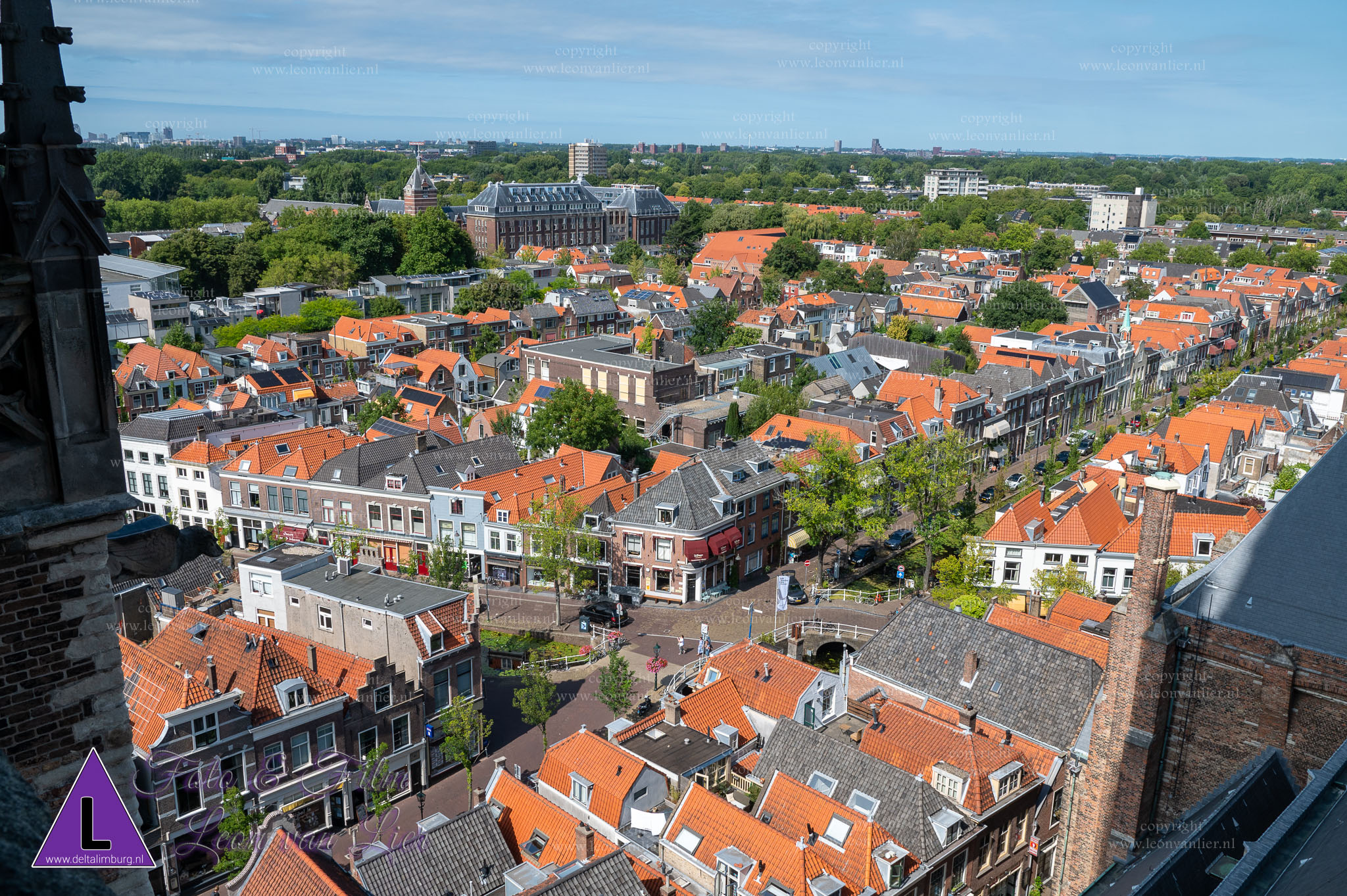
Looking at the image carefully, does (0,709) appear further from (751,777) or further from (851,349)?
(851,349)

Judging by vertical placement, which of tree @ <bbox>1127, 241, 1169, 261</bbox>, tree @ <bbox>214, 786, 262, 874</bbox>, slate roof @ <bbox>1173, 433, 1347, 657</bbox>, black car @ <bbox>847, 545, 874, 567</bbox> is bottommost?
black car @ <bbox>847, 545, 874, 567</bbox>

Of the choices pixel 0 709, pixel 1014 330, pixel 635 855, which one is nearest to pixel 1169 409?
pixel 1014 330

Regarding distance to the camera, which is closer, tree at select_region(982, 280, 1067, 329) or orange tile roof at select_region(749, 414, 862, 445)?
orange tile roof at select_region(749, 414, 862, 445)

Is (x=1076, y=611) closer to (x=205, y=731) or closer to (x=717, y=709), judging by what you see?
(x=717, y=709)

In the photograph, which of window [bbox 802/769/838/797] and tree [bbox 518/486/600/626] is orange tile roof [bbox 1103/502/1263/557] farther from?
tree [bbox 518/486/600/626]

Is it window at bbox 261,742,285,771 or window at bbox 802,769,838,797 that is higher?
window at bbox 802,769,838,797

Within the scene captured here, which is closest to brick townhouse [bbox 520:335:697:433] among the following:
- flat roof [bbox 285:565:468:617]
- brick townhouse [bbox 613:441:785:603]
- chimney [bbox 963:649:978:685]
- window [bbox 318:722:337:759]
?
brick townhouse [bbox 613:441:785:603]

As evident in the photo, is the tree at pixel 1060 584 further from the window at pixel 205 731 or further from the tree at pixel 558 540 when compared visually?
the window at pixel 205 731
